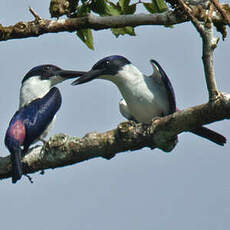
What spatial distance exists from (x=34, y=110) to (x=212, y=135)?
2247mm

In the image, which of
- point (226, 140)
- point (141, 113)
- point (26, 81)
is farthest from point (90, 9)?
point (26, 81)

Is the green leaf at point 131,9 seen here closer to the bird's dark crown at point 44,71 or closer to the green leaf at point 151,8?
the green leaf at point 151,8

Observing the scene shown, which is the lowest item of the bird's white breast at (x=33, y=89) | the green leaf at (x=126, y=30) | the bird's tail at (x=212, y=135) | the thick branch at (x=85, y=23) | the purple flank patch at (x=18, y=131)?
the bird's tail at (x=212, y=135)

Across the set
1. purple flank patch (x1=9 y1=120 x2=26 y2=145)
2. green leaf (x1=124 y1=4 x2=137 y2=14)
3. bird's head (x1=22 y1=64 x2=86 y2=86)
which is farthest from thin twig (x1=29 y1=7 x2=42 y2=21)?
bird's head (x1=22 y1=64 x2=86 y2=86)

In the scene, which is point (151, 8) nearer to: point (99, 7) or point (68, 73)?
point (99, 7)

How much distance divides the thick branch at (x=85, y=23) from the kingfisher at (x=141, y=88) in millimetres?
1596

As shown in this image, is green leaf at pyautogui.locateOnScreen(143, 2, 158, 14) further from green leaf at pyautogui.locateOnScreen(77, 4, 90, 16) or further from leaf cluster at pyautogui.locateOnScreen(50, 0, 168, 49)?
green leaf at pyautogui.locateOnScreen(77, 4, 90, 16)

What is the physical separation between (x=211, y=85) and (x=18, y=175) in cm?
224

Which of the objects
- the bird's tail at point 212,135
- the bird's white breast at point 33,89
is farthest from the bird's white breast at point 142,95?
the bird's white breast at point 33,89

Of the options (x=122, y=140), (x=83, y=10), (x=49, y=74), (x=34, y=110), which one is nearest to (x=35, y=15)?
(x=83, y=10)

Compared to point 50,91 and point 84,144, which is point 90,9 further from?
point 50,91

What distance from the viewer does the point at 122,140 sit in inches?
220

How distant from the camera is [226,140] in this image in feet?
22.4

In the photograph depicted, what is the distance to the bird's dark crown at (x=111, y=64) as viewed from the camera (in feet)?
24.4
